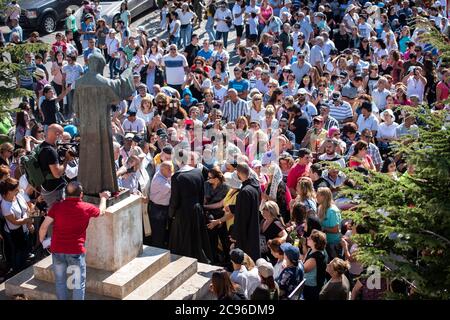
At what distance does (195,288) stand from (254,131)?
461cm

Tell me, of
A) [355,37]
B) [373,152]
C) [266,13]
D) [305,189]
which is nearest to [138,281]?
[305,189]

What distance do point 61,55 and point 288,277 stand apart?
35.5 feet

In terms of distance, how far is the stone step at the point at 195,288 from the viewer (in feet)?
28.7

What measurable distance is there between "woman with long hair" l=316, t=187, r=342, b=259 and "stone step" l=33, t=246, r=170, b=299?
222cm

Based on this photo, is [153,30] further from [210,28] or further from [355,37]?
[355,37]

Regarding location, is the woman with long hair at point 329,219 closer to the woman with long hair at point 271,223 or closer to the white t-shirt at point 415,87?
the woman with long hair at point 271,223

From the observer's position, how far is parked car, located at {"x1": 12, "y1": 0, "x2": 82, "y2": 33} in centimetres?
2439

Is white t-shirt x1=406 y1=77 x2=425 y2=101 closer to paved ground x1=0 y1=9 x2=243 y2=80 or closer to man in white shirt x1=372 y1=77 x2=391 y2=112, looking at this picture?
man in white shirt x1=372 y1=77 x2=391 y2=112

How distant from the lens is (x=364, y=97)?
47.7 ft

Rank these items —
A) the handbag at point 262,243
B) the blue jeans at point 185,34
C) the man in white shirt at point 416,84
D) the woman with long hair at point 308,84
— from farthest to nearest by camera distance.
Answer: the blue jeans at point 185,34
the man in white shirt at point 416,84
the woman with long hair at point 308,84
the handbag at point 262,243

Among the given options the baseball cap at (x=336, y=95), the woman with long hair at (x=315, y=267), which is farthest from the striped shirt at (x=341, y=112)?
the woman with long hair at (x=315, y=267)

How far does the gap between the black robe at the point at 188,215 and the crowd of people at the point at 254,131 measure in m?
0.02

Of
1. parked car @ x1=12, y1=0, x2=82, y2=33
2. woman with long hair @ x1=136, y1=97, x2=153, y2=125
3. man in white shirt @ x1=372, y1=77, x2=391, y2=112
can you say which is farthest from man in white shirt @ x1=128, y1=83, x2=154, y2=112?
parked car @ x1=12, y1=0, x2=82, y2=33

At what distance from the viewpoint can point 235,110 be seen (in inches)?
592
